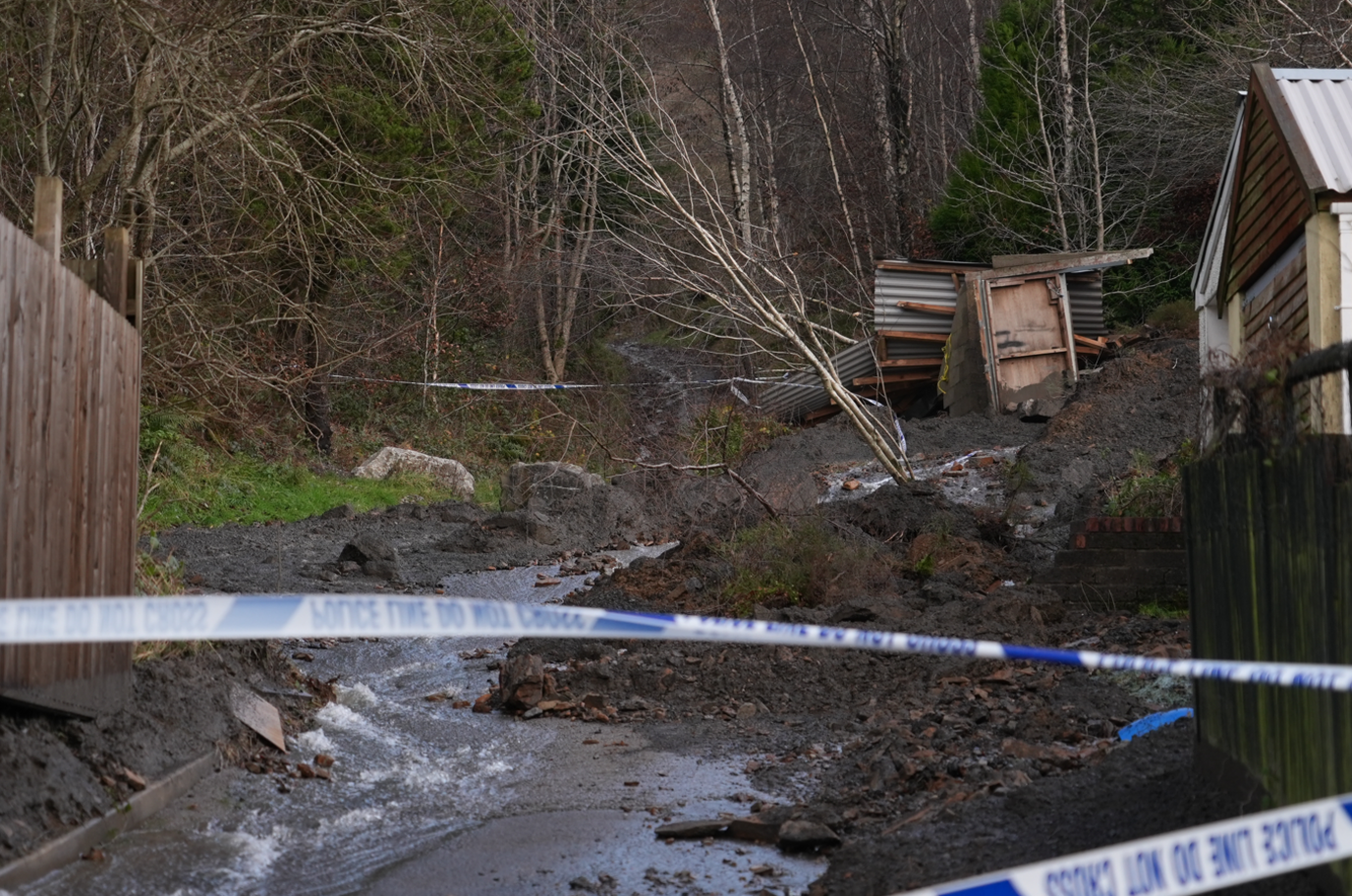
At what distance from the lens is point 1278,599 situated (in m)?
3.58

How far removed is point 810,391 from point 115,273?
1955cm

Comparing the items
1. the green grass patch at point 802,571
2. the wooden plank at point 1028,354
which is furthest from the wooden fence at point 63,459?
the wooden plank at point 1028,354

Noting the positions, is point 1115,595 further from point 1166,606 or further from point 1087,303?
point 1087,303

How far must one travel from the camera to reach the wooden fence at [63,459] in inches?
177

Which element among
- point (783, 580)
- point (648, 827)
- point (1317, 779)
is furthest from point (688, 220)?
point (1317, 779)

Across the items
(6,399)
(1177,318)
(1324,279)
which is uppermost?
(1177,318)

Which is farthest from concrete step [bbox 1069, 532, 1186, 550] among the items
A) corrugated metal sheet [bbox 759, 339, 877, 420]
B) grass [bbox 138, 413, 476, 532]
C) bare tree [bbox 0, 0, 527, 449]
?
corrugated metal sheet [bbox 759, 339, 877, 420]

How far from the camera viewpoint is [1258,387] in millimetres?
3859

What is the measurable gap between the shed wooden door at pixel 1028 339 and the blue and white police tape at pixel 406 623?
18.4 meters

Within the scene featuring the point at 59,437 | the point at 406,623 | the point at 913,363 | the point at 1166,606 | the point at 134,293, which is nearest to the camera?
the point at 406,623

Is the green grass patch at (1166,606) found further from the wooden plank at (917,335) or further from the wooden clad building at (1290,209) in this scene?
the wooden plank at (917,335)

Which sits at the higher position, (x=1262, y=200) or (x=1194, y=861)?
(x=1262, y=200)

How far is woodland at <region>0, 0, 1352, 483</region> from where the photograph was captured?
1227cm

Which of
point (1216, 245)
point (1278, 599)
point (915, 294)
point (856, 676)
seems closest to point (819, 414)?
point (915, 294)
